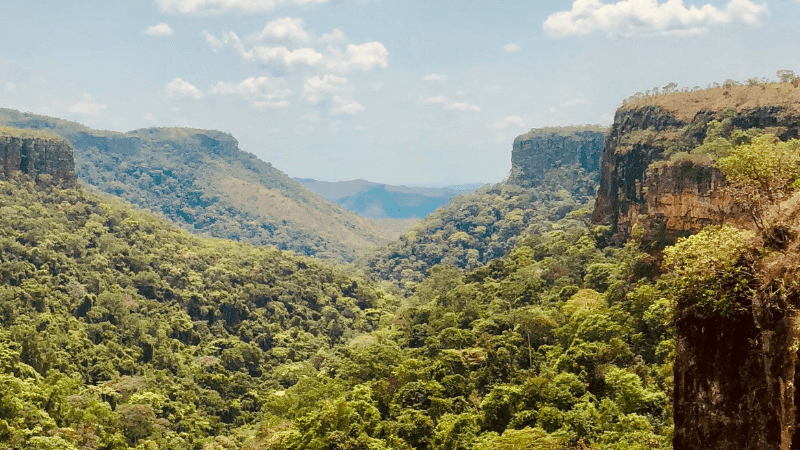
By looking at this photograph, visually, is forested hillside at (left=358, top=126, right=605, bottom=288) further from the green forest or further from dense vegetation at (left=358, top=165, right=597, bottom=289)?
the green forest

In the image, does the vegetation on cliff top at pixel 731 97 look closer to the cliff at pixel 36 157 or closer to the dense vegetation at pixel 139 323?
the dense vegetation at pixel 139 323

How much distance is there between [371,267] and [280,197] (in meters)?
66.6

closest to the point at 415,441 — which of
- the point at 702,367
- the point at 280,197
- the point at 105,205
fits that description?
the point at 702,367

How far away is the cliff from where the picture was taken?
201 feet

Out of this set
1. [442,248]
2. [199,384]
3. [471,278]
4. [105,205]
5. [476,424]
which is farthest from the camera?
[442,248]

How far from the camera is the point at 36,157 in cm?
6366

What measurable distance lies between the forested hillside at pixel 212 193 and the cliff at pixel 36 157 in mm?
80871

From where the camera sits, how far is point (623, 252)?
38.5 meters

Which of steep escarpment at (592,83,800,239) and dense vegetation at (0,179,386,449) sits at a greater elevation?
steep escarpment at (592,83,800,239)

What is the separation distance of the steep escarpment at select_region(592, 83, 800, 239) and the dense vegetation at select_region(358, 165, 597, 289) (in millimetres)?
46950

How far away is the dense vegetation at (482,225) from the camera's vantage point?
105 m

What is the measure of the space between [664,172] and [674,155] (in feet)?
5.57

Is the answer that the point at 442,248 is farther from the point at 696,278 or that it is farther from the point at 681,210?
the point at 696,278

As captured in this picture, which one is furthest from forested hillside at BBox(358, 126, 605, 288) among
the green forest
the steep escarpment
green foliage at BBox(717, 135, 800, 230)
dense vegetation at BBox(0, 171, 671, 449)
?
green foliage at BBox(717, 135, 800, 230)
